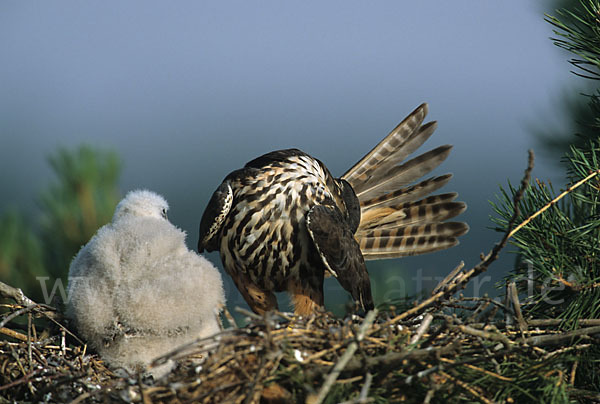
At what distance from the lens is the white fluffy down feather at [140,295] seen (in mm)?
1420

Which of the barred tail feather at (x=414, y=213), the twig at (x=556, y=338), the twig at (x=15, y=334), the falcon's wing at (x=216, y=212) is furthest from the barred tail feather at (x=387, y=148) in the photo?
the twig at (x=15, y=334)

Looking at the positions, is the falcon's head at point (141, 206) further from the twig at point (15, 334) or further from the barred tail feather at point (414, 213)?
the barred tail feather at point (414, 213)

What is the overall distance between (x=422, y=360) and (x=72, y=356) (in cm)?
89

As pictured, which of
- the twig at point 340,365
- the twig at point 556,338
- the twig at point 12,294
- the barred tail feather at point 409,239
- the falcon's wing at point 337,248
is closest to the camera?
the twig at point 340,365

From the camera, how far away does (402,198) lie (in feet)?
7.35

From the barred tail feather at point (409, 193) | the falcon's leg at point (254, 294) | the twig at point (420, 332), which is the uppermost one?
the barred tail feather at point (409, 193)

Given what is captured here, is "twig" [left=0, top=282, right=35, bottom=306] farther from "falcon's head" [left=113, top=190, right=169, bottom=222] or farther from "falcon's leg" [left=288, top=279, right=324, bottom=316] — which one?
"falcon's leg" [left=288, top=279, right=324, bottom=316]

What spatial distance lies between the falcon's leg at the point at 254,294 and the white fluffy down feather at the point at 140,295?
0.39m

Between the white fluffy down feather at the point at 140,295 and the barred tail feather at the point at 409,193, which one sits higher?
the barred tail feather at the point at 409,193

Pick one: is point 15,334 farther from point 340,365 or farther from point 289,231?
point 340,365

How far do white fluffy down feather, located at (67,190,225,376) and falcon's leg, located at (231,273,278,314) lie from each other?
0.39 metres

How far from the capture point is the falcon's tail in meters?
2.16

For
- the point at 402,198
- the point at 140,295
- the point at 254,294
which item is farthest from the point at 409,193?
the point at 140,295

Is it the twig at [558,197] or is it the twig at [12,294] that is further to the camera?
the twig at [12,294]
